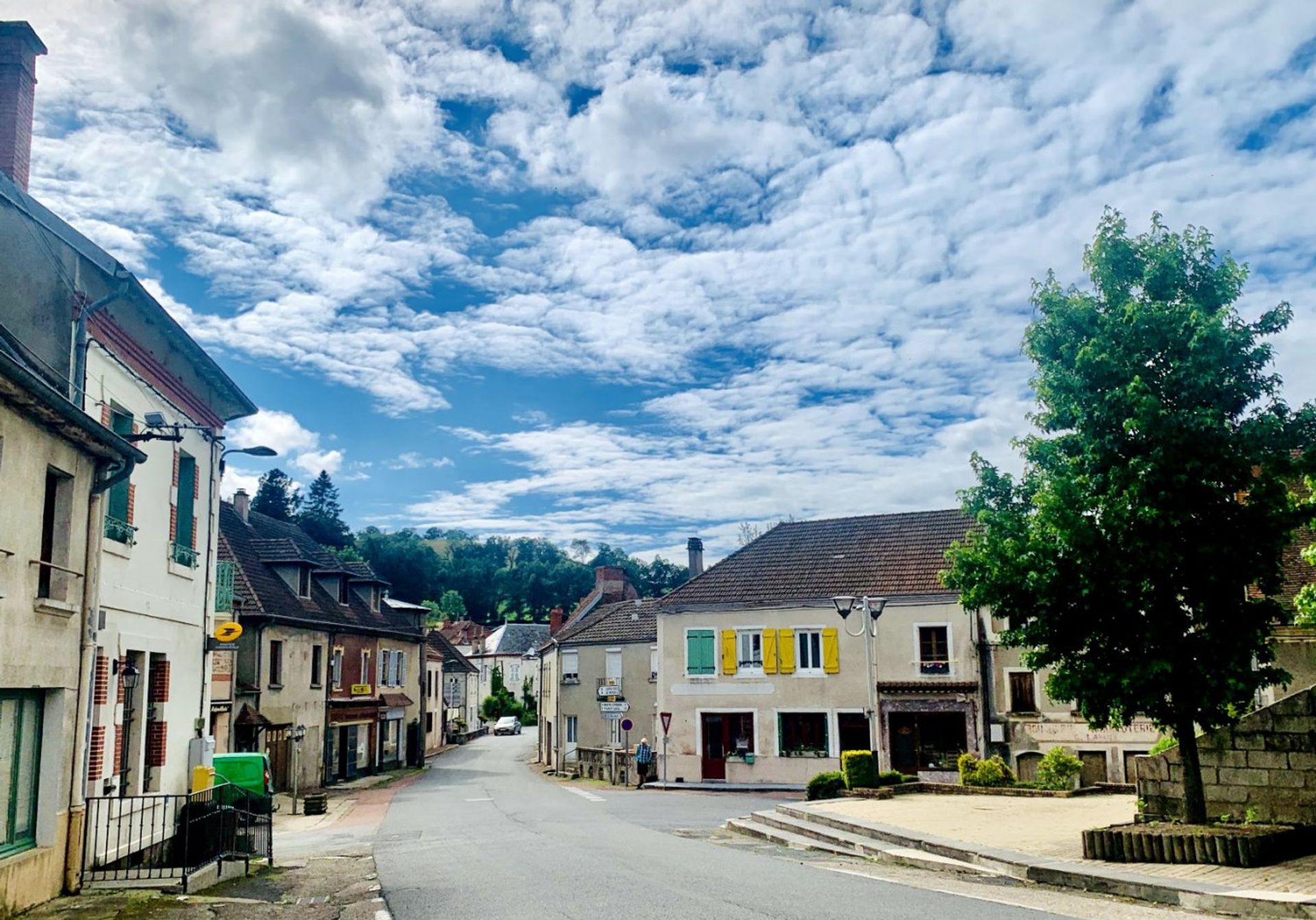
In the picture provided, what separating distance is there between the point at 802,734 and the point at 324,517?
91.9 metres

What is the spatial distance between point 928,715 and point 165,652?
24.3m

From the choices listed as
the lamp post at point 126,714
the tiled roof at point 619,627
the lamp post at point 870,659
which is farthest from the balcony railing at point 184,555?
the tiled roof at point 619,627

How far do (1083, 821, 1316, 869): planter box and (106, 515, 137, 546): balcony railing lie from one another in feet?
Answer: 42.2

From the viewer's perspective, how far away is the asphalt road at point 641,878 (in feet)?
36.6

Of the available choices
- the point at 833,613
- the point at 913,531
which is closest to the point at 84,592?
the point at 833,613

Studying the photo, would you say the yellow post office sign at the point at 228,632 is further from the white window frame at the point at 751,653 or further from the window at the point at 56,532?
the white window frame at the point at 751,653

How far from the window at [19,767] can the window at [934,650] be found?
2711 centimetres

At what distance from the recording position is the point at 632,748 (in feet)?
140

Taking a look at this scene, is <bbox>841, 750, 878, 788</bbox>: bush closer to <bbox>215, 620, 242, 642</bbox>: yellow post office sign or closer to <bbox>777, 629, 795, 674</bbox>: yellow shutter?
<bbox>777, 629, 795, 674</bbox>: yellow shutter

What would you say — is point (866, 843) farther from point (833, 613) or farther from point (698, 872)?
point (833, 613)

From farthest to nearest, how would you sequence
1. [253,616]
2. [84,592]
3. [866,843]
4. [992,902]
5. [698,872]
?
[253,616] < [866,843] < [698,872] < [84,592] < [992,902]

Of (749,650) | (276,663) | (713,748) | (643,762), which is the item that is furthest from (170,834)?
(749,650)

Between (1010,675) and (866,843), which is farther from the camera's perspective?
(1010,675)

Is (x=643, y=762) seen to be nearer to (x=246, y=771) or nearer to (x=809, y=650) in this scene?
(x=809, y=650)
